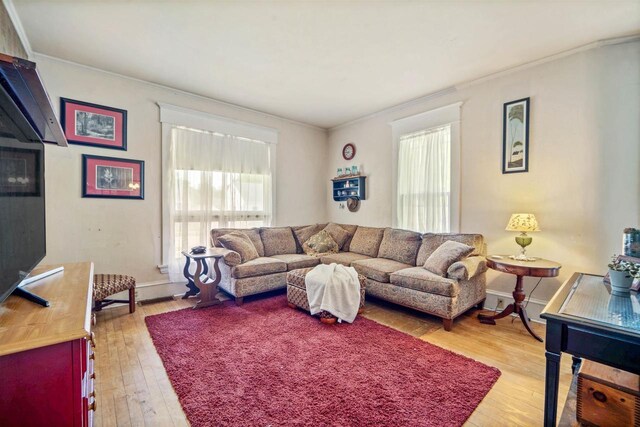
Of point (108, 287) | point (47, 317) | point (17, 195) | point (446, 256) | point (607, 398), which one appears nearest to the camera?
point (47, 317)

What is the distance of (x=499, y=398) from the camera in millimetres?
1758

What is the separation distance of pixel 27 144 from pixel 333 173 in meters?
4.35

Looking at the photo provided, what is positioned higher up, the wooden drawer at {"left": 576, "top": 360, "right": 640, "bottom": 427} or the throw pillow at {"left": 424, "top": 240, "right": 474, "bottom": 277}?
the throw pillow at {"left": 424, "top": 240, "right": 474, "bottom": 277}

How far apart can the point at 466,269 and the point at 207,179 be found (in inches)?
134

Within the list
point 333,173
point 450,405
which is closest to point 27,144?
point 450,405

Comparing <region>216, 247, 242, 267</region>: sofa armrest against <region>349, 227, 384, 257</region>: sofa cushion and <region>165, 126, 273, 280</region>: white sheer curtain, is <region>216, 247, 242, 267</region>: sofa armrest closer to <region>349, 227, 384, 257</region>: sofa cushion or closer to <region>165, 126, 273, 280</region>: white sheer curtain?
<region>165, 126, 273, 280</region>: white sheer curtain

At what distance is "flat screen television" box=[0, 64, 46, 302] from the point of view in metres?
1.08

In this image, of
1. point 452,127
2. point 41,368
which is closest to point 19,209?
point 41,368

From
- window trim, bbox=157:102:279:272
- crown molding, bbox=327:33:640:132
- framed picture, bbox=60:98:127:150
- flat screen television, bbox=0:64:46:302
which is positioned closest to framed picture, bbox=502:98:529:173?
crown molding, bbox=327:33:640:132

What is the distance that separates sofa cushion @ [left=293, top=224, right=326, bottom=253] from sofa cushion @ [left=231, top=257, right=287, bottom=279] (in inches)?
33.0

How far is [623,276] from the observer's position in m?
1.51

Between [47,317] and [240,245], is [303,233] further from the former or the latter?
[47,317]

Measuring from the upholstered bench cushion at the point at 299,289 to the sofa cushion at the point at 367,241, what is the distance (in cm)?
100

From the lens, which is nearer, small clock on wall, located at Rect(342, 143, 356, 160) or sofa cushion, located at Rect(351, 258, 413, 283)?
sofa cushion, located at Rect(351, 258, 413, 283)
